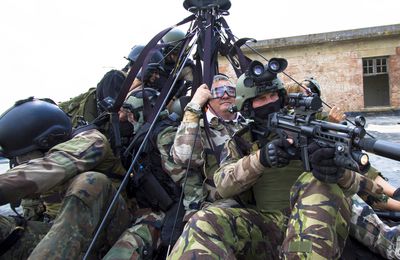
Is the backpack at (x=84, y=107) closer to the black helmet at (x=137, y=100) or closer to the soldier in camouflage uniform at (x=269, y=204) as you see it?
the black helmet at (x=137, y=100)

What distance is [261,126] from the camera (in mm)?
2902

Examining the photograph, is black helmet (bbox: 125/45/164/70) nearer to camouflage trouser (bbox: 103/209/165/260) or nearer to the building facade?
camouflage trouser (bbox: 103/209/165/260)

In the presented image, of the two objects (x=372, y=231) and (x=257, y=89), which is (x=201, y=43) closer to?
(x=257, y=89)

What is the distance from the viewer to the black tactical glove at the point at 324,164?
2.19 metres

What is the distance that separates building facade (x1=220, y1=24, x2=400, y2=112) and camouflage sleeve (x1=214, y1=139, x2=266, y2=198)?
14.3m

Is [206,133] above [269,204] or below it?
above

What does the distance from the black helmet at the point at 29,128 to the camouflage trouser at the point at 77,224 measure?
44 centimetres

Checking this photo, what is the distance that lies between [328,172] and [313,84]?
107 inches

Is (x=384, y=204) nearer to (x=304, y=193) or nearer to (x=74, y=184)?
(x=304, y=193)

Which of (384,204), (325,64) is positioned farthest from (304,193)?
(325,64)

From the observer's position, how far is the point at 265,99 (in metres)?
2.88

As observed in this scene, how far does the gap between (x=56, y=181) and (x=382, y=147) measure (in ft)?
6.70

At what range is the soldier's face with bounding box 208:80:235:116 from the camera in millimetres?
3484

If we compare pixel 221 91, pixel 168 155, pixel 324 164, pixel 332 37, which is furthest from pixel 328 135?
pixel 332 37
